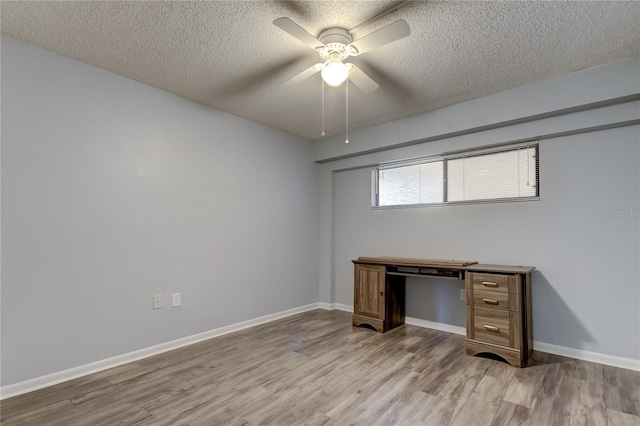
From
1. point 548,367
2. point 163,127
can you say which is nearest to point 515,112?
point 548,367

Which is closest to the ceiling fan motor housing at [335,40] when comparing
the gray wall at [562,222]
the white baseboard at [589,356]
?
the gray wall at [562,222]

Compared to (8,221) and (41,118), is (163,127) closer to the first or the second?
(41,118)

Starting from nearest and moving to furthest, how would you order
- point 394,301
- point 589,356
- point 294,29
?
point 294,29 < point 589,356 < point 394,301

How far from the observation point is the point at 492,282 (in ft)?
9.21

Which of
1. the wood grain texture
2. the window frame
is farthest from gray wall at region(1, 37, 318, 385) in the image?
the window frame

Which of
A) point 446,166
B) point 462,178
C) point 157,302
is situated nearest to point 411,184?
point 446,166

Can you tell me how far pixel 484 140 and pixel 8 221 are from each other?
4.14 metres

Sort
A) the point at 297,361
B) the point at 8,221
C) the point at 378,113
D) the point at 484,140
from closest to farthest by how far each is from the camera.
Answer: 1. the point at 8,221
2. the point at 297,361
3. the point at 484,140
4. the point at 378,113

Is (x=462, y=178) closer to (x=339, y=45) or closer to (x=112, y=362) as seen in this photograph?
(x=339, y=45)

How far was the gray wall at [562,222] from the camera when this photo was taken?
2.65 meters

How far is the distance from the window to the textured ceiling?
719 mm

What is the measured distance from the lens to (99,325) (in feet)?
8.52

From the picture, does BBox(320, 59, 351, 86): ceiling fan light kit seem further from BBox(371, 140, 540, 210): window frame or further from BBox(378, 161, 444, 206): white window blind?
BBox(378, 161, 444, 206): white window blind

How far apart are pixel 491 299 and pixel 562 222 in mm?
1017
